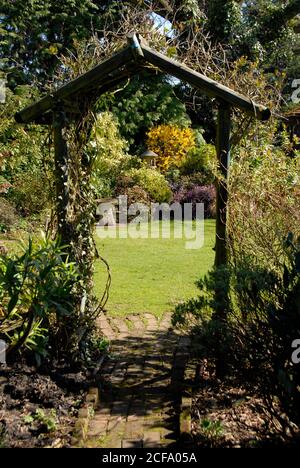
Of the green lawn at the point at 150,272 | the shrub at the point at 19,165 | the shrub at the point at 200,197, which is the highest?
the shrub at the point at 19,165

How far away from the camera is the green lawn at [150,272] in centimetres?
636

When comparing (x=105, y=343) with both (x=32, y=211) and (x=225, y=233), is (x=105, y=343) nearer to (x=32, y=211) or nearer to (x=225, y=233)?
(x=225, y=233)

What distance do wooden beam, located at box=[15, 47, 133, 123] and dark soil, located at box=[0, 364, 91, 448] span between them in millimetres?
2178

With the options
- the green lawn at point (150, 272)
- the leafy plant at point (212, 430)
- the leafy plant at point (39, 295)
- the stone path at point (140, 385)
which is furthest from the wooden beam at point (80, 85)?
the leafy plant at point (212, 430)

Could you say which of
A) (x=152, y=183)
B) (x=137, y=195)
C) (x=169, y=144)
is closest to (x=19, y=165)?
(x=137, y=195)

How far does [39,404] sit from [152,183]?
11.3 metres

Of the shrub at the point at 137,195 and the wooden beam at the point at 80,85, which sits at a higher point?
the wooden beam at the point at 80,85

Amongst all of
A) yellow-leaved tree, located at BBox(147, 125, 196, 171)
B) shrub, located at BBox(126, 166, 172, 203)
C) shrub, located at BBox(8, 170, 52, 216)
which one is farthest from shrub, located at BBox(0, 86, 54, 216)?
yellow-leaved tree, located at BBox(147, 125, 196, 171)

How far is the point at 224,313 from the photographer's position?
390 cm

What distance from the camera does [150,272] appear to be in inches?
316

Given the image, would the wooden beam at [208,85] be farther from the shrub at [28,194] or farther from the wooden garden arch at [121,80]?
the shrub at [28,194]

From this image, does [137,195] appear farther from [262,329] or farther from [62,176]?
[262,329]

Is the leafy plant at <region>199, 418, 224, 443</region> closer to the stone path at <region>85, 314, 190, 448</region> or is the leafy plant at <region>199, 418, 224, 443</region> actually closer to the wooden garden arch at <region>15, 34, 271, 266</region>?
the stone path at <region>85, 314, 190, 448</region>

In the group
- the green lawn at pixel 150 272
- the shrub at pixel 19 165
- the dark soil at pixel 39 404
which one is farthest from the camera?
the shrub at pixel 19 165
